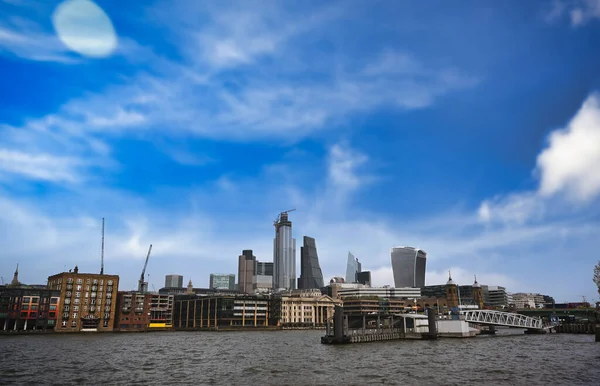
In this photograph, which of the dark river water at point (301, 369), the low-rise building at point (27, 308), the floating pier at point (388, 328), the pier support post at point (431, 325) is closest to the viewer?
the dark river water at point (301, 369)

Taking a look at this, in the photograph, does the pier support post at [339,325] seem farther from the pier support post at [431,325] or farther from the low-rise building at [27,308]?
the low-rise building at [27,308]

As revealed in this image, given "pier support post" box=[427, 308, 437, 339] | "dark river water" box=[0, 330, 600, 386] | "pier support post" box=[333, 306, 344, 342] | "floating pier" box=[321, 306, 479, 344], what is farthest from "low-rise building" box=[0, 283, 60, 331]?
"pier support post" box=[427, 308, 437, 339]

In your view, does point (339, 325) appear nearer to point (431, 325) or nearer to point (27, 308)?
point (431, 325)

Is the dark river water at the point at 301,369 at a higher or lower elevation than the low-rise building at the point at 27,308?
lower

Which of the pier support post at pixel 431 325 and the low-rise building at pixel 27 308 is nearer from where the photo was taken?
the pier support post at pixel 431 325

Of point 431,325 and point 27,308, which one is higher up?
point 27,308

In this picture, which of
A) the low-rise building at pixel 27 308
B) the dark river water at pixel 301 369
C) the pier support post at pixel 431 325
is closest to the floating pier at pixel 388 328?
the pier support post at pixel 431 325

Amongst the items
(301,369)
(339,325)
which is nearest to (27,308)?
(339,325)

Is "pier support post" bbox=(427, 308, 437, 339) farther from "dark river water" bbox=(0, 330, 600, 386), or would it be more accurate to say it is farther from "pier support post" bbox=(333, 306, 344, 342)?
"dark river water" bbox=(0, 330, 600, 386)

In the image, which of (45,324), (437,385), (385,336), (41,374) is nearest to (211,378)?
(41,374)

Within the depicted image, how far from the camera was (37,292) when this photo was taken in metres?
193

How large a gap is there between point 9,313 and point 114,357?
443ft

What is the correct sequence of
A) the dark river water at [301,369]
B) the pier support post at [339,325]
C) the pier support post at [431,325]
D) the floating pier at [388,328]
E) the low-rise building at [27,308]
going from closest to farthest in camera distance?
1. the dark river water at [301,369]
2. the pier support post at [339,325]
3. the floating pier at [388,328]
4. the pier support post at [431,325]
5. the low-rise building at [27,308]

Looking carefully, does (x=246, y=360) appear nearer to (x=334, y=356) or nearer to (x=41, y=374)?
(x=334, y=356)
